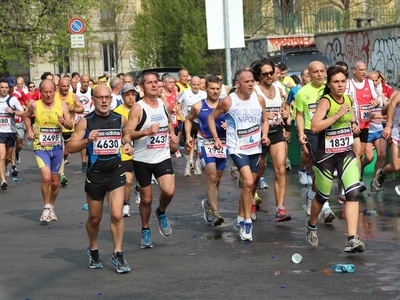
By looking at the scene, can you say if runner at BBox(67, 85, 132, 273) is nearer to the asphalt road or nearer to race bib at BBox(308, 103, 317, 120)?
the asphalt road

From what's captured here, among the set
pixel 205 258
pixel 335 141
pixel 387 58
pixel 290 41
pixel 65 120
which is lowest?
pixel 205 258

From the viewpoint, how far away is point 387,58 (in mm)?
27906

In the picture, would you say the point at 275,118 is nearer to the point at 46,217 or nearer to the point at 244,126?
the point at 244,126

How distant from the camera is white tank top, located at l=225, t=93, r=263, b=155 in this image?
35.7 feet

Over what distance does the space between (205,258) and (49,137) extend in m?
4.05

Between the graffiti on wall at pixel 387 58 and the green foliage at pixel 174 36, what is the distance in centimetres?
1108

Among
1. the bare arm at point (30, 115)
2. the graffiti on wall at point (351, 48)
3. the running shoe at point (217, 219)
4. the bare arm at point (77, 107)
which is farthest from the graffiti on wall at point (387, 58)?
the running shoe at point (217, 219)

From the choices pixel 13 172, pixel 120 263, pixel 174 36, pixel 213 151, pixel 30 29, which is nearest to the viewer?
pixel 120 263

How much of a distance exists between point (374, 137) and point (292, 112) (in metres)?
2.33

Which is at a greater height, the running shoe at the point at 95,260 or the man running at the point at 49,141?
the man running at the point at 49,141

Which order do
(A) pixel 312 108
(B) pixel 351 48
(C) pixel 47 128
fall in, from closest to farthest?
(A) pixel 312 108, (C) pixel 47 128, (B) pixel 351 48

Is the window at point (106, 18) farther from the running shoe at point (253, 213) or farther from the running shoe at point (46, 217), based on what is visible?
the running shoe at point (253, 213)

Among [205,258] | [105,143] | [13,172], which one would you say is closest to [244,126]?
[205,258]

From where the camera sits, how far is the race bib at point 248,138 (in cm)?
1087
